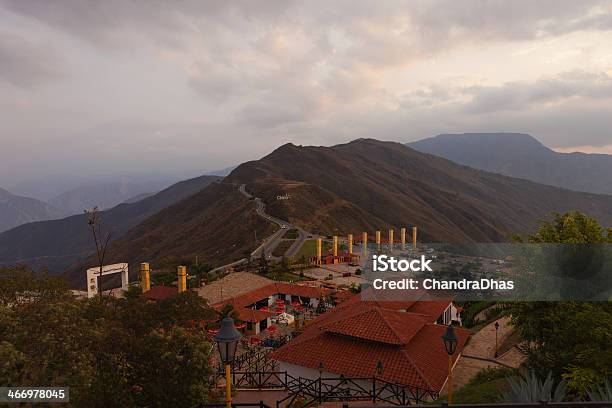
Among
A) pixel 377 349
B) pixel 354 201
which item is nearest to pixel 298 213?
pixel 354 201

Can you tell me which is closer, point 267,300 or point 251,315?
point 251,315

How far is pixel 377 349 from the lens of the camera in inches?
637

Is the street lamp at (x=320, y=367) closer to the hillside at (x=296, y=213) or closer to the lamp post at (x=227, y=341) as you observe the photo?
the lamp post at (x=227, y=341)

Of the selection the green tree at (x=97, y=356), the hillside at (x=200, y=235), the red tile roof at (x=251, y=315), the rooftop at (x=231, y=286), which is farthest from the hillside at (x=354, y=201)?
the green tree at (x=97, y=356)

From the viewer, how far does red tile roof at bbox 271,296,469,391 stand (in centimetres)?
1496

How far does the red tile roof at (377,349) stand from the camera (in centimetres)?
1496

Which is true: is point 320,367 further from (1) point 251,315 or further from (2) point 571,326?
(1) point 251,315

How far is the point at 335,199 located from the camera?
11100 cm

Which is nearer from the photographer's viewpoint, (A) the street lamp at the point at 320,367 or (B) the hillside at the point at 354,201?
(A) the street lamp at the point at 320,367

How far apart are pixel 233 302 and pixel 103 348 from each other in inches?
910

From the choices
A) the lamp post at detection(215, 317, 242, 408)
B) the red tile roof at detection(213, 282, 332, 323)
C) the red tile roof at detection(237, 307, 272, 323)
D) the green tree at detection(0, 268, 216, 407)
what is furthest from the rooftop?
the lamp post at detection(215, 317, 242, 408)

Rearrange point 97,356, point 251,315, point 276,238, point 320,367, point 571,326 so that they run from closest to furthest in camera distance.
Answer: point 97,356 → point 571,326 → point 320,367 → point 251,315 → point 276,238

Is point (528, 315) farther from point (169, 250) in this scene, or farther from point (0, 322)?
point (169, 250)

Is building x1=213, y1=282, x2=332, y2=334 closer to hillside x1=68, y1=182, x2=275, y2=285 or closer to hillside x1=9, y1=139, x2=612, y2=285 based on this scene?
hillside x1=68, y1=182, x2=275, y2=285
